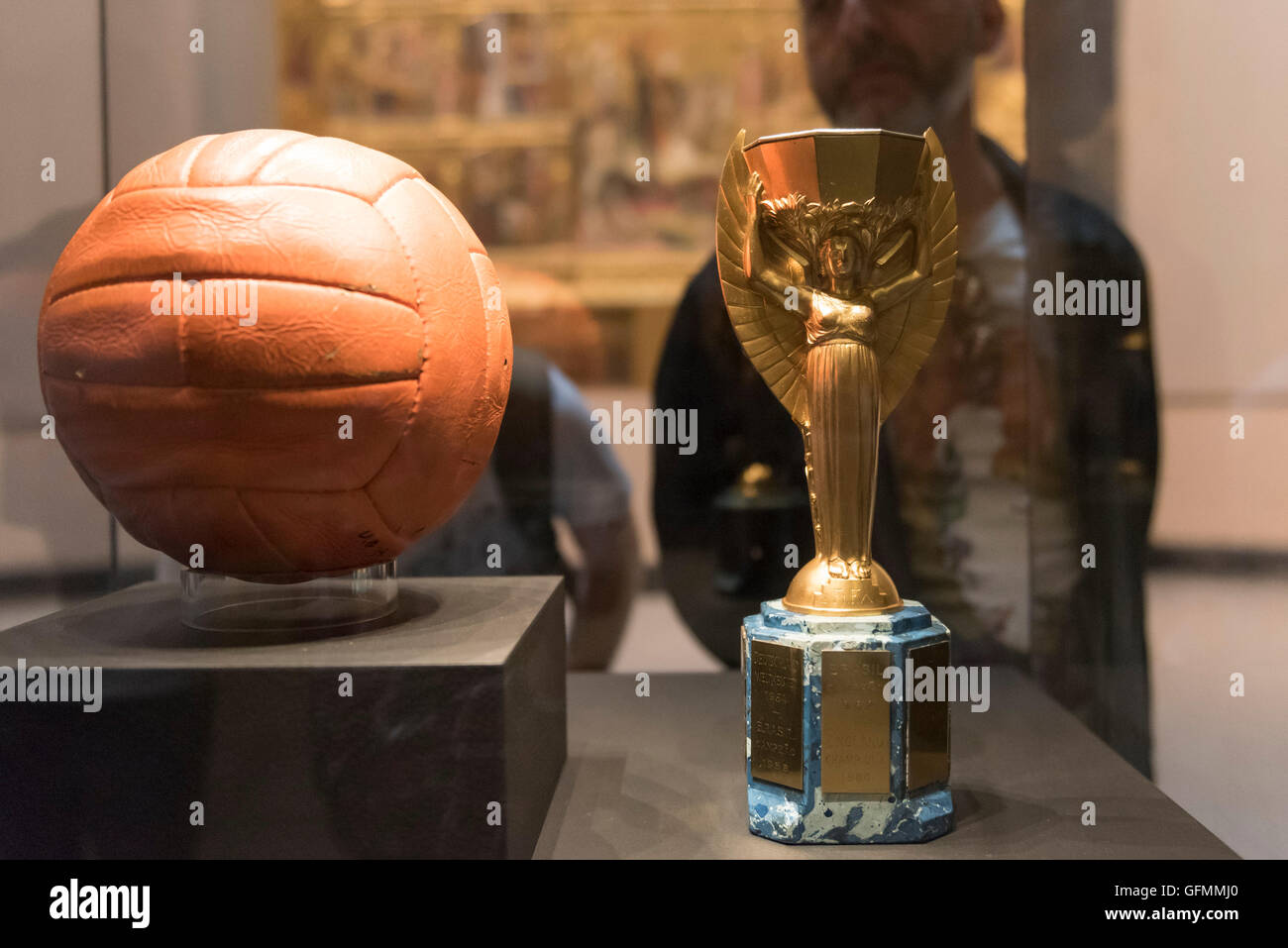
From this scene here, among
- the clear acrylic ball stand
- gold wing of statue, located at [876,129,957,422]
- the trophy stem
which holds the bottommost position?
the clear acrylic ball stand

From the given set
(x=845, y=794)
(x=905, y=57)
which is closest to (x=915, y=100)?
(x=905, y=57)

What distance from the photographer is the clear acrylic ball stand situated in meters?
1.73

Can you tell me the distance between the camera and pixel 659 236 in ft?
8.92

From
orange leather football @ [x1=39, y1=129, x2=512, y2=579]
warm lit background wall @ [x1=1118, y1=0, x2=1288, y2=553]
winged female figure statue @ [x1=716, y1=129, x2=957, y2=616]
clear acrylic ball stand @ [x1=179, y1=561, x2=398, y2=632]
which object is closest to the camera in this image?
orange leather football @ [x1=39, y1=129, x2=512, y2=579]

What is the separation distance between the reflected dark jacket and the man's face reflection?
183 millimetres

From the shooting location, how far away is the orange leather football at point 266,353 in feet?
4.94

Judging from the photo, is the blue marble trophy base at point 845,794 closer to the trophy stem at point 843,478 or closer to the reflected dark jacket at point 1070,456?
the trophy stem at point 843,478

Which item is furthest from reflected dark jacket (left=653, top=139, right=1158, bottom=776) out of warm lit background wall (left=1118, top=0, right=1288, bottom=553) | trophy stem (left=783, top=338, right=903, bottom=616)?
trophy stem (left=783, top=338, right=903, bottom=616)

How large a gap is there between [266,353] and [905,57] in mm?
1776

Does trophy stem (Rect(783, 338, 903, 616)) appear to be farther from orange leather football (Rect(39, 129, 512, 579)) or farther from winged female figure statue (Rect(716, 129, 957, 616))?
orange leather football (Rect(39, 129, 512, 579))

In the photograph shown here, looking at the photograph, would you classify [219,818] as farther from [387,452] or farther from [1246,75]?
[1246,75]

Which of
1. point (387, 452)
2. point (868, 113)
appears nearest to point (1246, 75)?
point (868, 113)

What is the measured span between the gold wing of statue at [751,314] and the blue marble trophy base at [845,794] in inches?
14.0

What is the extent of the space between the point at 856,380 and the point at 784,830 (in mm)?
688
